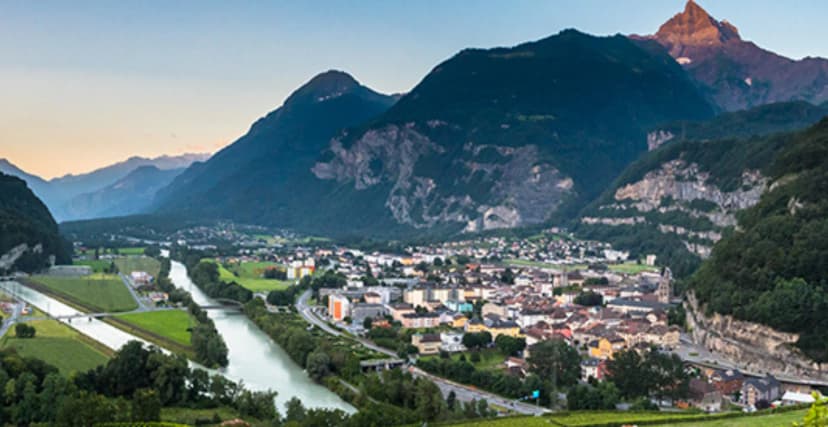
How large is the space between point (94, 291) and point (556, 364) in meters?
42.5

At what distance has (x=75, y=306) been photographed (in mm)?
57438

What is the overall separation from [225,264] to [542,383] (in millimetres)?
60384

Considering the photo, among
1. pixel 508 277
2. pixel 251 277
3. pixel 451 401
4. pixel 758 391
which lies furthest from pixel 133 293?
pixel 758 391

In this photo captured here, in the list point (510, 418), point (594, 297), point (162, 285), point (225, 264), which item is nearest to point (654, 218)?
point (594, 297)

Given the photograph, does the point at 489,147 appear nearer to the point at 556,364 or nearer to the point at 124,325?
the point at 124,325

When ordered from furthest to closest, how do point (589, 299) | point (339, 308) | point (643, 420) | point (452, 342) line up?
point (589, 299) → point (339, 308) → point (452, 342) → point (643, 420)

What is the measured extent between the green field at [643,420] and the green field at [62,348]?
20273 mm

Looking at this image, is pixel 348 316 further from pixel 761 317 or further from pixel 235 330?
pixel 761 317

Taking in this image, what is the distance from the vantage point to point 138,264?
86875 mm

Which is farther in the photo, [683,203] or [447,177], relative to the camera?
[447,177]

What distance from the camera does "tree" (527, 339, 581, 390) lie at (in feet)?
115

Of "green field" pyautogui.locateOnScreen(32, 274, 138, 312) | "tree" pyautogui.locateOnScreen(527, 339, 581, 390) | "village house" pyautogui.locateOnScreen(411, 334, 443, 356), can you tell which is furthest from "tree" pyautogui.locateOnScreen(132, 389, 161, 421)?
"green field" pyautogui.locateOnScreen(32, 274, 138, 312)

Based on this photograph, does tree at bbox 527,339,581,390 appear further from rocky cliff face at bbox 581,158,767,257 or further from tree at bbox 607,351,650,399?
rocky cliff face at bbox 581,158,767,257

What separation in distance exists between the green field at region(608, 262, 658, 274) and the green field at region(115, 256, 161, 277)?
145 ft
